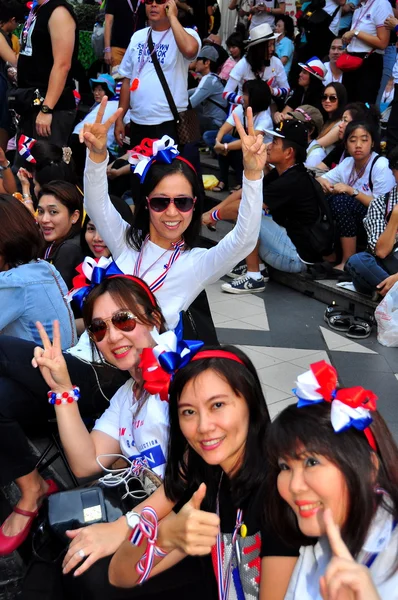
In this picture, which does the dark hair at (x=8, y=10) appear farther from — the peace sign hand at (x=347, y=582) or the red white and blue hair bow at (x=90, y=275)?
the peace sign hand at (x=347, y=582)

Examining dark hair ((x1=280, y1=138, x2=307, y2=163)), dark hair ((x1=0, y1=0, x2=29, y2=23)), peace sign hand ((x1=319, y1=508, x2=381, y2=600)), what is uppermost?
dark hair ((x1=0, y1=0, x2=29, y2=23))

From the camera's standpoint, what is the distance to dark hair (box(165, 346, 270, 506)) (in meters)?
1.96

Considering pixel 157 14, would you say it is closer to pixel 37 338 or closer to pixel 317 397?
pixel 37 338

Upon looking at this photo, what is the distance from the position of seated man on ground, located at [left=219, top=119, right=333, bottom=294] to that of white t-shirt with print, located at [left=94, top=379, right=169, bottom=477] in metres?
3.24

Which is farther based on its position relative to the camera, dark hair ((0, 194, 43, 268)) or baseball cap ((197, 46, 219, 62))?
baseball cap ((197, 46, 219, 62))

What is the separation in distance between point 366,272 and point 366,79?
115 inches

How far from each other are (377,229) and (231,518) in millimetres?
3334

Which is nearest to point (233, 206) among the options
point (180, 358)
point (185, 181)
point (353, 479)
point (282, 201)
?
point (282, 201)

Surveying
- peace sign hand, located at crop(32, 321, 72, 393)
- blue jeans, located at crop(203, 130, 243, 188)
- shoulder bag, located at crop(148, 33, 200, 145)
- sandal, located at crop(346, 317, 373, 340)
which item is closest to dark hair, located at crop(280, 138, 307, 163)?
shoulder bag, located at crop(148, 33, 200, 145)

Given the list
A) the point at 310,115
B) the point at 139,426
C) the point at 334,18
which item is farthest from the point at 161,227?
the point at 334,18

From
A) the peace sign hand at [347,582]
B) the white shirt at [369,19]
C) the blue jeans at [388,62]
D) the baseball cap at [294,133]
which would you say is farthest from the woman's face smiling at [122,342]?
the white shirt at [369,19]

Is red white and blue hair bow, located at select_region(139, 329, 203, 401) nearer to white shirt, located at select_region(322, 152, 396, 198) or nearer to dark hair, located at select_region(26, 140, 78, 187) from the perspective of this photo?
dark hair, located at select_region(26, 140, 78, 187)

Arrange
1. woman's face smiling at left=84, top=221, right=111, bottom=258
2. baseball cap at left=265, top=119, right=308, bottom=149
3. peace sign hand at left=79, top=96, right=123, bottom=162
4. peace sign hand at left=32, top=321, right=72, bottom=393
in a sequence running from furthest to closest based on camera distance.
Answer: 1. baseball cap at left=265, top=119, right=308, bottom=149
2. woman's face smiling at left=84, top=221, right=111, bottom=258
3. peace sign hand at left=79, top=96, right=123, bottom=162
4. peace sign hand at left=32, top=321, right=72, bottom=393

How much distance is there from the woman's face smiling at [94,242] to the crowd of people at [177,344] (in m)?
0.01
